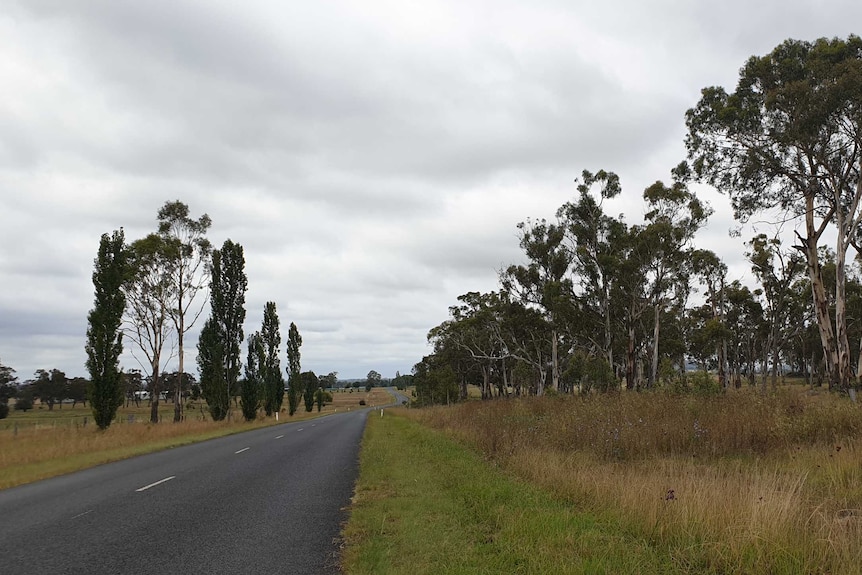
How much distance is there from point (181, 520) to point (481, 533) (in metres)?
4.51

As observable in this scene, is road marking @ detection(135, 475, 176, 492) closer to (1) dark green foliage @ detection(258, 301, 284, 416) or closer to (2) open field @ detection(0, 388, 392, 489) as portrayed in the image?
(2) open field @ detection(0, 388, 392, 489)

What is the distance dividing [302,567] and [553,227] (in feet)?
132

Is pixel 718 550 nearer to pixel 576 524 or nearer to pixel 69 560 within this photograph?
pixel 576 524

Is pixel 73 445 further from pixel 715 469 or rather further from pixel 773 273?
pixel 773 273

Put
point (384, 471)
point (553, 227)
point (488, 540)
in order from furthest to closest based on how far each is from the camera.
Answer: point (553, 227)
point (384, 471)
point (488, 540)

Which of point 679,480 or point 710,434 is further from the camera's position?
point 710,434

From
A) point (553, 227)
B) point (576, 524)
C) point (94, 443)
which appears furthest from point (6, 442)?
point (553, 227)

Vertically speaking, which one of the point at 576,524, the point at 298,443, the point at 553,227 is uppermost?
the point at 553,227

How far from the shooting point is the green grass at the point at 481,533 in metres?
5.08

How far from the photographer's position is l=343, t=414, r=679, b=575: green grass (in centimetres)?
508

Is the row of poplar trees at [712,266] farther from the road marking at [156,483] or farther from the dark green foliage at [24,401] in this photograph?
the dark green foliage at [24,401]

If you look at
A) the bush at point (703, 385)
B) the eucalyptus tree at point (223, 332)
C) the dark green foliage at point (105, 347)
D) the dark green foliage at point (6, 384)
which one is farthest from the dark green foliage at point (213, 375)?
the dark green foliage at point (6, 384)

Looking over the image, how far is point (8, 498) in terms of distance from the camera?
412 inches

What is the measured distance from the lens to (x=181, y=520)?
7.75 metres
